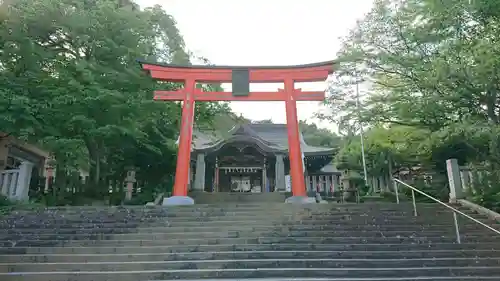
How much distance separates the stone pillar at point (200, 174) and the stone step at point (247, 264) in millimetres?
10576

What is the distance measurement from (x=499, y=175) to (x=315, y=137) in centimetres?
2825

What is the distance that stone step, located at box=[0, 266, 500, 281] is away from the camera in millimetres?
5957

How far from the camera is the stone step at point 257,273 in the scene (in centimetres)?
596

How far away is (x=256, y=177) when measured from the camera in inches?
832

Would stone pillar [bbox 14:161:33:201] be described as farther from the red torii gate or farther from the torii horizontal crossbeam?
the torii horizontal crossbeam

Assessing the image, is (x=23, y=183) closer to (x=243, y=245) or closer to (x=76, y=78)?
(x=76, y=78)

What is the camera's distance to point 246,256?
22.1 feet

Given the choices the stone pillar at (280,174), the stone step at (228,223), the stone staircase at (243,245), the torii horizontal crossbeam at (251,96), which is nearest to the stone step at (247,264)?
the stone staircase at (243,245)

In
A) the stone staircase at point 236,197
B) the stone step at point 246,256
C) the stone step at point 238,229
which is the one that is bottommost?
the stone step at point 246,256

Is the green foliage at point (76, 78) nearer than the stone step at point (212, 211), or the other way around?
the stone step at point (212, 211)

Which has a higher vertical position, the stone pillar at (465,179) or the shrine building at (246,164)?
the shrine building at (246,164)

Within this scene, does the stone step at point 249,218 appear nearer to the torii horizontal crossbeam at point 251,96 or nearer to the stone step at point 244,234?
the stone step at point 244,234

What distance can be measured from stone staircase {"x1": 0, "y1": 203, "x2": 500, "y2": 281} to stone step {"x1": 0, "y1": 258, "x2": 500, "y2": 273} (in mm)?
17

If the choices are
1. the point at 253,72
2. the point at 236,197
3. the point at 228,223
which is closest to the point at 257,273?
the point at 228,223
